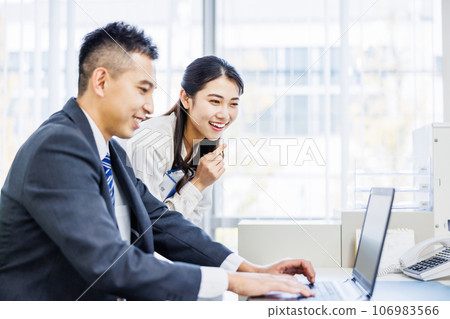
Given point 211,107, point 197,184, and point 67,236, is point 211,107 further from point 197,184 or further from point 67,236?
point 67,236

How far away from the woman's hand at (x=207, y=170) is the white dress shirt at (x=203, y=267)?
1.74 feet

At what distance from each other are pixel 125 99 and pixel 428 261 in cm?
103

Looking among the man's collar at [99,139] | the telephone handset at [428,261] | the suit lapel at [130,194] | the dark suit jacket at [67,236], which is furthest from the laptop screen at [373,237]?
the man's collar at [99,139]

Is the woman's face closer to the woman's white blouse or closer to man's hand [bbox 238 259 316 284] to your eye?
the woman's white blouse

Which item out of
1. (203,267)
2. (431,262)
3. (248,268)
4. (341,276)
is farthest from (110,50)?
(431,262)

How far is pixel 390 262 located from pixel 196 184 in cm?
72

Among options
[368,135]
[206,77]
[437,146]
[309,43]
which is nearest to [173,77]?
[309,43]

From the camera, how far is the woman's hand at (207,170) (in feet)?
5.44

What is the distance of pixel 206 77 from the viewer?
1.65 meters

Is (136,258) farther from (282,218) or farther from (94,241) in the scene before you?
(282,218)

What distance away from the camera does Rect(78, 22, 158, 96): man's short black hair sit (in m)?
0.98

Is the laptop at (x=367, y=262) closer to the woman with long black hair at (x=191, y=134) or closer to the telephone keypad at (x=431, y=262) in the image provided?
the telephone keypad at (x=431, y=262)

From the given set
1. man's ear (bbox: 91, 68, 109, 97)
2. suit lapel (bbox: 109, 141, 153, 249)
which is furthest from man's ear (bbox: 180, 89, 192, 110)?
man's ear (bbox: 91, 68, 109, 97)

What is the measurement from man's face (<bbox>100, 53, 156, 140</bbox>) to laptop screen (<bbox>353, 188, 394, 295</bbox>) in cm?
60
